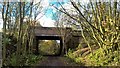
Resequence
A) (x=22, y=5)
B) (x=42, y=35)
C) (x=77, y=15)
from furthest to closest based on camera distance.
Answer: (x=42, y=35), (x=77, y=15), (x=22, y=5)

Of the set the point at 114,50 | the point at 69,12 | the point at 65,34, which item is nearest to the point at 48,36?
the point at 65,34

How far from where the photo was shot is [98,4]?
14.2 metres

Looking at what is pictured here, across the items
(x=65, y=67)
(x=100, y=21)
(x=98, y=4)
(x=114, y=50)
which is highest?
(x=98, y=4)

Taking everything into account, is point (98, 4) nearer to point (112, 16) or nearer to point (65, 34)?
point (112, 16)

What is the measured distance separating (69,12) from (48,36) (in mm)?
16982

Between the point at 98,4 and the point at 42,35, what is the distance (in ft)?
61.5

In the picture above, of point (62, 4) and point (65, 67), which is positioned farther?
point (62, 4)

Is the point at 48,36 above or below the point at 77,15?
below

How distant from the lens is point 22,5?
11.9 metres

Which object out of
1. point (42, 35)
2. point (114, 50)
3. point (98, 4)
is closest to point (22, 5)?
point (98, 4)

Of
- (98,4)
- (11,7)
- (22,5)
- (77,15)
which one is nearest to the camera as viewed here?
(22,5)

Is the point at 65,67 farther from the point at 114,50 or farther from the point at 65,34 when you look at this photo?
the point at 65,34

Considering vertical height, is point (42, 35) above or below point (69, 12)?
below

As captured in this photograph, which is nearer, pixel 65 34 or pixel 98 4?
pixel 98 4
